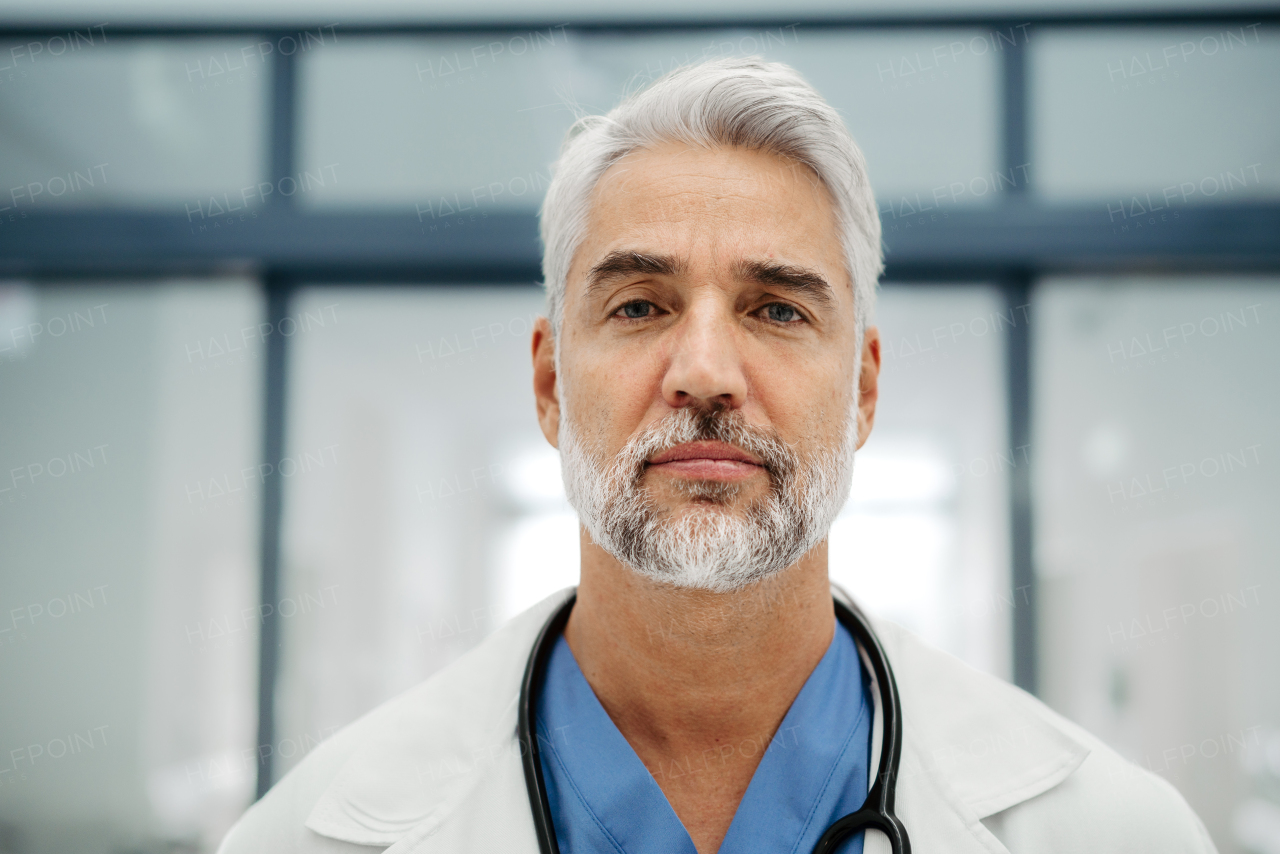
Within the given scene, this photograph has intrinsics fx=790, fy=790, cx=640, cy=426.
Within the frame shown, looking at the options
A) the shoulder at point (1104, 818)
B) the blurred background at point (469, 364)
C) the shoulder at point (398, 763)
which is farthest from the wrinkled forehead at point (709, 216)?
the blurred background at point (469, 364)

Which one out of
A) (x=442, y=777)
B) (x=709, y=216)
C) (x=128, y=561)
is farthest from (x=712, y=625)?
(x=128, y=561)

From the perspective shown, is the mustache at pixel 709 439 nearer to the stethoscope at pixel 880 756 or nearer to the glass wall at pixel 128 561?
the stethoscope at pixel 880 756

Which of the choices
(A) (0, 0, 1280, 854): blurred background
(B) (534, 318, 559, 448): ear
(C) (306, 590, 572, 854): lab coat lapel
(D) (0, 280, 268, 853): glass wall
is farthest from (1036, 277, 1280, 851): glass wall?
(D) (0, 280, 268, 853): glass wall

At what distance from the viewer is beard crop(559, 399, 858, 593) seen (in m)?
0.91

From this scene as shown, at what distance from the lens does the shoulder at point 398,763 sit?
0.98 meters

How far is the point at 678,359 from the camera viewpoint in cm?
93

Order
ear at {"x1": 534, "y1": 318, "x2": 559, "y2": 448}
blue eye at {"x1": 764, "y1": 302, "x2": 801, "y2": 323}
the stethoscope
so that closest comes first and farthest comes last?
the stethoscope → blue eye at {"x1": 764, "y1": 302, "x2": 801, "y2": 323} → ear at {"x1": 534, "y1": 318, "x2": 559, "y2": 448}

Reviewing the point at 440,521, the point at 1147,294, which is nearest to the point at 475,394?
the point at 440,521

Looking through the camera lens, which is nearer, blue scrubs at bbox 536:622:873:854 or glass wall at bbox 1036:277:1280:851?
blue scrubs at bbox 536:622:873:854

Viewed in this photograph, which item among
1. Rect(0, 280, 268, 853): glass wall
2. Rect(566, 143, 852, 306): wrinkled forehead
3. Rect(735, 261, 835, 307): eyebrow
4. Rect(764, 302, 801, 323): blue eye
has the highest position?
Rect(566, 143, 852, 306): wrinkled forehead

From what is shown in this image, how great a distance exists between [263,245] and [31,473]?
42.3 inches

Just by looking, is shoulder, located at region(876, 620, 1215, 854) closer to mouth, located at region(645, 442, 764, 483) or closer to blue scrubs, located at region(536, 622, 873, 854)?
blue scrubs, located at region(536, 622, 873, 854)

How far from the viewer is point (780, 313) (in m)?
1.02

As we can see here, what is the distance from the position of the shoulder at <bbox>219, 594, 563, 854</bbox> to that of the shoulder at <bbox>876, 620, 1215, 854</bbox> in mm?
544
